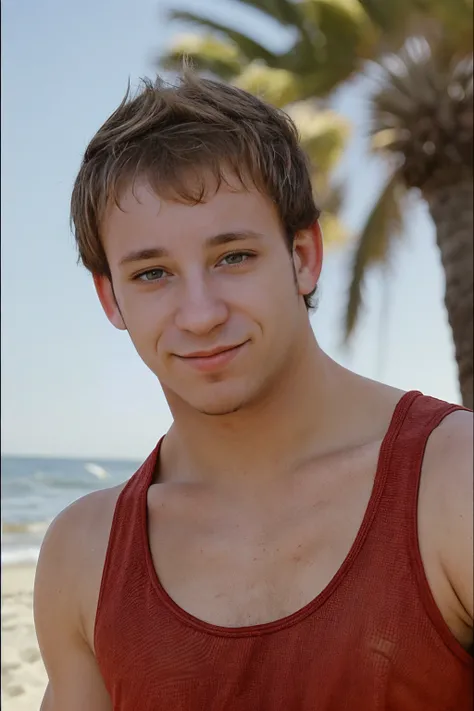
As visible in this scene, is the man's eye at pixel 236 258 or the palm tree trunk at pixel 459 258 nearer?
the man's eye at pixel 236 258

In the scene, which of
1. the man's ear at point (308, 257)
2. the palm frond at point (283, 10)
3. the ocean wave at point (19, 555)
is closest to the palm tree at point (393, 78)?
the palm frond at point (283, 10)

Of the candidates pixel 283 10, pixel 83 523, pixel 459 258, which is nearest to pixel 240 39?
pixel 283 10

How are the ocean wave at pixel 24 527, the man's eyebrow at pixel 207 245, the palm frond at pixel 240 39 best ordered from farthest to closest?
1. the ocean wave at pixel 24 527
2. the palm frond at pixel 240 39
3. the man's eyebrow at pixel 207 245

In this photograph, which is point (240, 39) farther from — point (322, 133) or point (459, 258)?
point (459, 258)

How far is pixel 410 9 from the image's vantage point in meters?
9.55

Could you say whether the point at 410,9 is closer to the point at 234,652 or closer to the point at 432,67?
the point at 432,67

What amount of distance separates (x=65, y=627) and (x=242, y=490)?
0.58 m

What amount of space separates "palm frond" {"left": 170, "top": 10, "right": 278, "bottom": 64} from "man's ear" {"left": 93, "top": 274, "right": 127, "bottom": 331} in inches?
343

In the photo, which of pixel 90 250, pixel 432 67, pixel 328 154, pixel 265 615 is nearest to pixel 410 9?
pixel 432 67

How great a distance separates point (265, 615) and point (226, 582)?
15 cm

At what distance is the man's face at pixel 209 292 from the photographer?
184cm

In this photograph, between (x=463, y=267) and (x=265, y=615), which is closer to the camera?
(x=265, y=615)

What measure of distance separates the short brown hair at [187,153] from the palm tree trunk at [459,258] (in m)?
6.59

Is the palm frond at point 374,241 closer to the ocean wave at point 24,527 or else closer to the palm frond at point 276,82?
the palm frond at point 276,82
